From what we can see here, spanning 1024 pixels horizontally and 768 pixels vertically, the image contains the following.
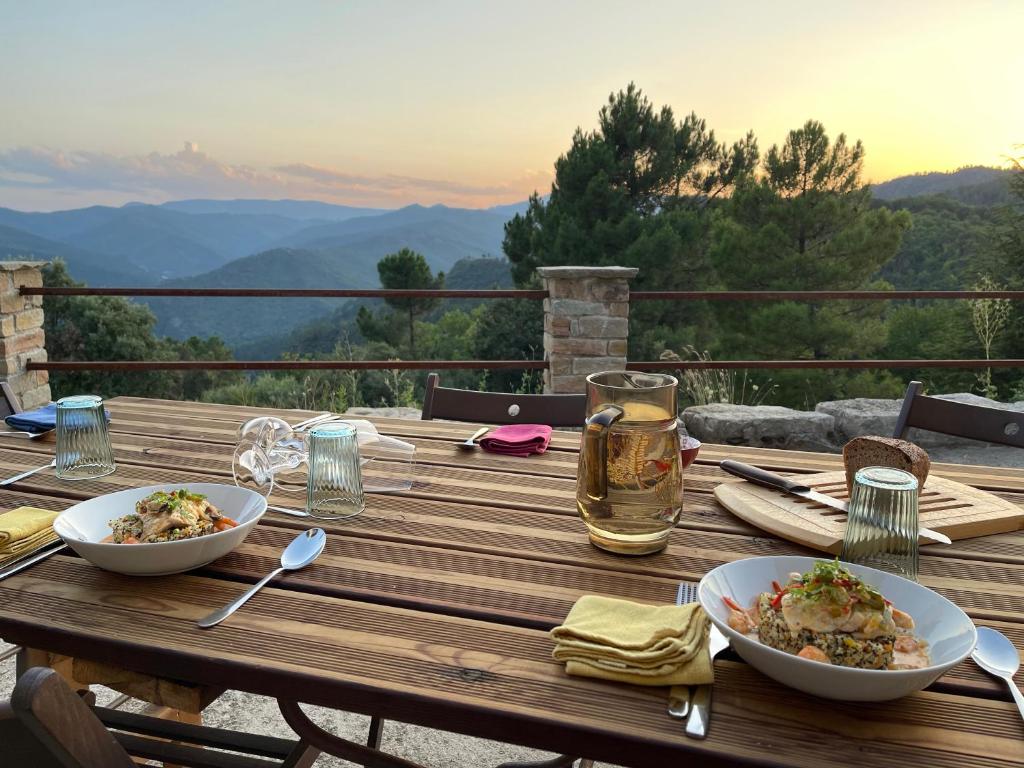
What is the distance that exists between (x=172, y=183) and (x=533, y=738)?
95.3 feet

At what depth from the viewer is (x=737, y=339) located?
13211 millimetres

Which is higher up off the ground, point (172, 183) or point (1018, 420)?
point (172, 183)

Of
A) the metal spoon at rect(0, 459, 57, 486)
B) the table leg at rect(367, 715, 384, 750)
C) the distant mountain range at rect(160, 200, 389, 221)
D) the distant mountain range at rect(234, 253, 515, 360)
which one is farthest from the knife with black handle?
the distant mountain range at rect(160, 200, 389, 221)

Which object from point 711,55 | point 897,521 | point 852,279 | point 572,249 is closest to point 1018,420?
point 897,521

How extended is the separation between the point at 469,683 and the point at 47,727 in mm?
354

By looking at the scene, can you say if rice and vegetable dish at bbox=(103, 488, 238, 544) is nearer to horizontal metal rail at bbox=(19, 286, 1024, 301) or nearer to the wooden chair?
the wooden chair

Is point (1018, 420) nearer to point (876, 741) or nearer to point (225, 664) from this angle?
point (876, 741)

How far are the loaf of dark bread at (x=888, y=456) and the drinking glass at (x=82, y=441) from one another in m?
1.35

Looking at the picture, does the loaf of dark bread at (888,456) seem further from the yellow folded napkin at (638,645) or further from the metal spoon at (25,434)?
the metal spoon at (25,434)

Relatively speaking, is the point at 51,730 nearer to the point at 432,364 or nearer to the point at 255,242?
the point at 432,364

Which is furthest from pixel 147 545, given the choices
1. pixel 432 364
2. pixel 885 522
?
pixel 432 364

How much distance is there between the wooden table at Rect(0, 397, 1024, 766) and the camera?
0.64 metres

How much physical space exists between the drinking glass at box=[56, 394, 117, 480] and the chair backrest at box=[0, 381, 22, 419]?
27.5 inches

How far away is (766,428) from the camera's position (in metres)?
3.57
